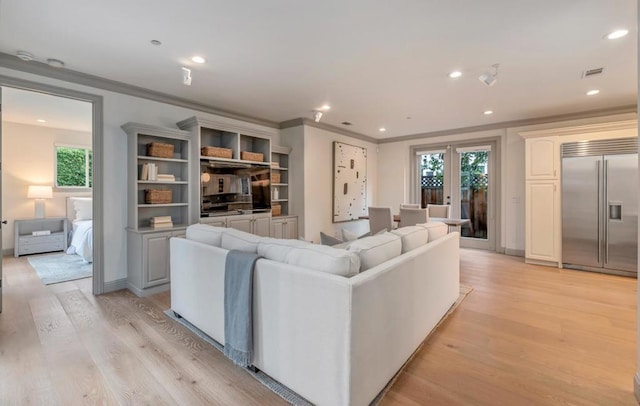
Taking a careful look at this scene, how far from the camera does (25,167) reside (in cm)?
557

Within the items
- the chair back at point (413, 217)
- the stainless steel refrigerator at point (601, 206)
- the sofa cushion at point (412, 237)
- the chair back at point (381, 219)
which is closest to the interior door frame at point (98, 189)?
the sofa cushion at point (412, 237)

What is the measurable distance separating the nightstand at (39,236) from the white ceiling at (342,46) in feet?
12.9

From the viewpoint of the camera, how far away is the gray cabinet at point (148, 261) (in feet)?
11.2

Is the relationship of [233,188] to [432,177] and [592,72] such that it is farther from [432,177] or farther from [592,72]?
[592,72]

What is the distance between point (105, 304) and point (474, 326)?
3741 millimetres

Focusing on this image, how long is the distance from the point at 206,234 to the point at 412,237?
176 cm

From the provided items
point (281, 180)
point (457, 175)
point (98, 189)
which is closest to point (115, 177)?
point (98, 189)

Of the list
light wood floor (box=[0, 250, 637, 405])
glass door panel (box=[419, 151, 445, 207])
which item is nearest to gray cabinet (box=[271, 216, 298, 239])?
light wood floor (box=[0, 250, 637, 405])

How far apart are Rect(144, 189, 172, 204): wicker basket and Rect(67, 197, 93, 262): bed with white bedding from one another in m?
1.65

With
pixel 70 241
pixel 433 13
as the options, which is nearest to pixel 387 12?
pixel 433 13

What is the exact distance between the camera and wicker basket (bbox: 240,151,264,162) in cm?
459

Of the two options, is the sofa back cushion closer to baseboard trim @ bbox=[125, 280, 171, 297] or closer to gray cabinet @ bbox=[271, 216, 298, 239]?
baseboard trim @ bbox=[125, 280, 171, 297]

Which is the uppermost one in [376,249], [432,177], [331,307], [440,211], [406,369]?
[432,177]

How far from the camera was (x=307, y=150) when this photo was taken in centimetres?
536
